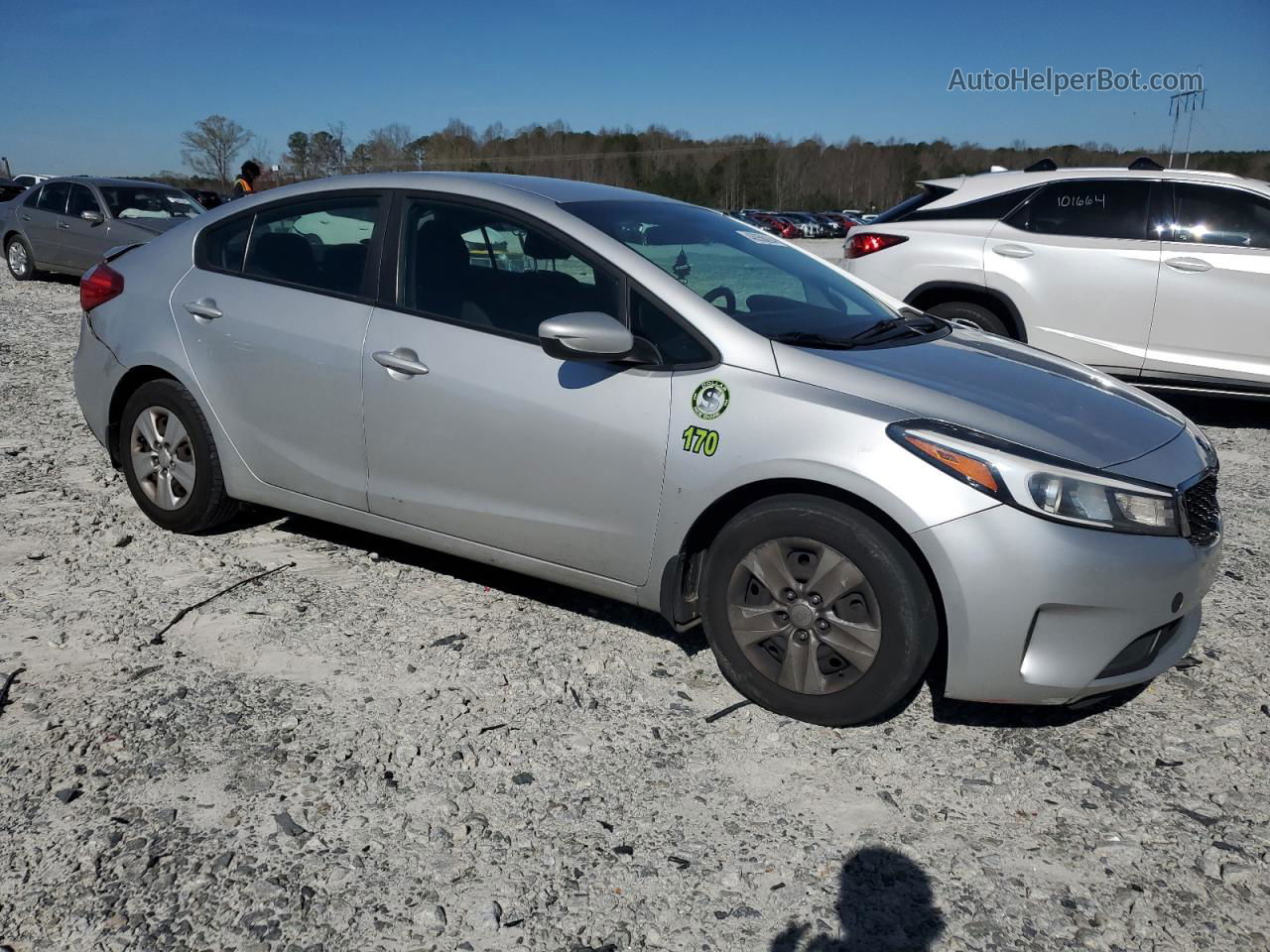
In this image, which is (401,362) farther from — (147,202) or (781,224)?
(781,224)

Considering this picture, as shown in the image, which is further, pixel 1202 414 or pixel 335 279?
pixel 1202 414

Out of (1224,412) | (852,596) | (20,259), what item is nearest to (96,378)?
(852,596)

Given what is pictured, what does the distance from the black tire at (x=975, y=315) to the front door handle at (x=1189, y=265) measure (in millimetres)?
1132

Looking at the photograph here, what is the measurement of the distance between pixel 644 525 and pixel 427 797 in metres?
1.07

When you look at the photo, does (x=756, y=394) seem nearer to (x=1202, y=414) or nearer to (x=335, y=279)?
(x=335, y=279)

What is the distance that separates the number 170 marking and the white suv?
14.4ft

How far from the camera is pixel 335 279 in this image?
4059 millimetres

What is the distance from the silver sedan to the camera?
2936 millimetres

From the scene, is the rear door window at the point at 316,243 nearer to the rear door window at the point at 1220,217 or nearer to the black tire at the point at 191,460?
the black tire at the point at 191,460

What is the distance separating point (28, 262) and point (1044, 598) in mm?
16653

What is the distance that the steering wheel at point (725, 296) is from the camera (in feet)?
11.4

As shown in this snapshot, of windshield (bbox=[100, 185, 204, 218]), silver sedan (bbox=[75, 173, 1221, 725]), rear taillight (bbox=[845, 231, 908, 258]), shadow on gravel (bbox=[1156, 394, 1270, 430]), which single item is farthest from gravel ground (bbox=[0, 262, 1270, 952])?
windshield (bbox=[100, 185, 204, 218])

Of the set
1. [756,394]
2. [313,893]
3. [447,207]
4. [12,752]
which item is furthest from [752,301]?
[12,752]

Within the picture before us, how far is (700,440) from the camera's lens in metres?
3.25
